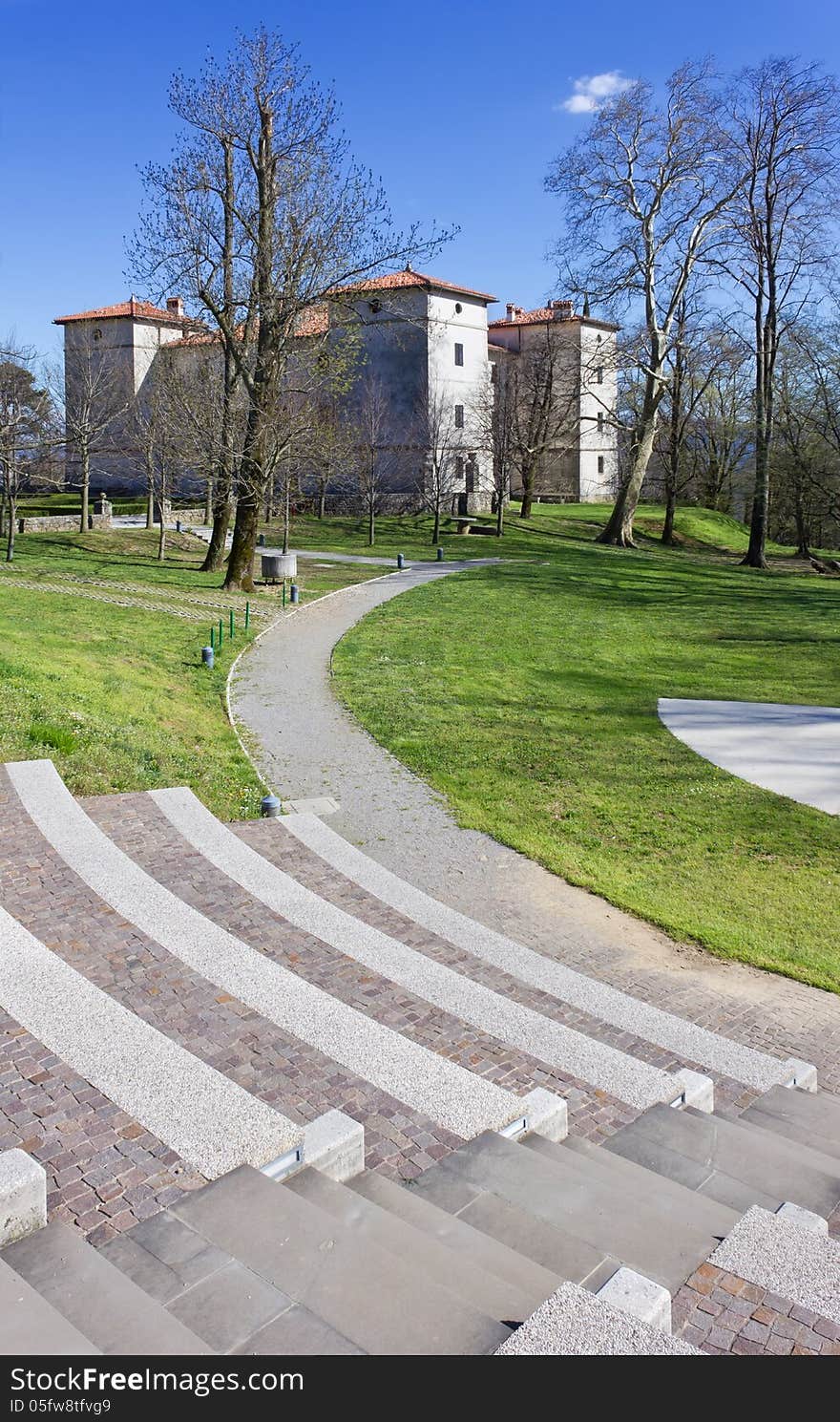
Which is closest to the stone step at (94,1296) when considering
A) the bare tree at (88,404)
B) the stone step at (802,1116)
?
the stone step at (802,1116)

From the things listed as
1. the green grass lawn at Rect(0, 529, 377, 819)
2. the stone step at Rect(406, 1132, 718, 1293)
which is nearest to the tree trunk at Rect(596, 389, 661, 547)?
the green grass lawn at Rect(0, 529, 377, 819)

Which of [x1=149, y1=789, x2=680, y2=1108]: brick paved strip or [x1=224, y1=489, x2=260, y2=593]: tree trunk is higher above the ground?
[x1=224, y1=489, x2=260, y2=593]: tree trunk

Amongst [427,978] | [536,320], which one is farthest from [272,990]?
[536,320]

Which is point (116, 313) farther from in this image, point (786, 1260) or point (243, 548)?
point (786, 1260)

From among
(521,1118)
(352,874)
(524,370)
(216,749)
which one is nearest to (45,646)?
(216,749)

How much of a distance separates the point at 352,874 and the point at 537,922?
5.93 ft

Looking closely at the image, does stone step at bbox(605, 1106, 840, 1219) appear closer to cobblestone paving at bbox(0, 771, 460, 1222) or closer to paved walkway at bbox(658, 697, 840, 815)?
cobblestone paving at bbox(0, 771, 460, 1222)

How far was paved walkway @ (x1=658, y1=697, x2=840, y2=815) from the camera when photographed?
14.7m

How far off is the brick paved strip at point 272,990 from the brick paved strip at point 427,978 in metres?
0.79

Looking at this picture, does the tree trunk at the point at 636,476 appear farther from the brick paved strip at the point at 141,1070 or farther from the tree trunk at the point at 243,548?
the brick paved strip at the point at 141,1070

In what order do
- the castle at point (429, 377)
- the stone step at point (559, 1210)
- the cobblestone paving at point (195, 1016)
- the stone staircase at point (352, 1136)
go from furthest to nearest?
the castle at point (429, 377), the cobblestone paving at point (195, 1016), the stone step at point (559, 1210), the stone staircase at point (352, 1136)

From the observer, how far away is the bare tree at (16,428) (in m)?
33.6

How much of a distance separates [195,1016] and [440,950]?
8.34ft

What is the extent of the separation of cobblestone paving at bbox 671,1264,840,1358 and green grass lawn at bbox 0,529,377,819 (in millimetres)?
8501
